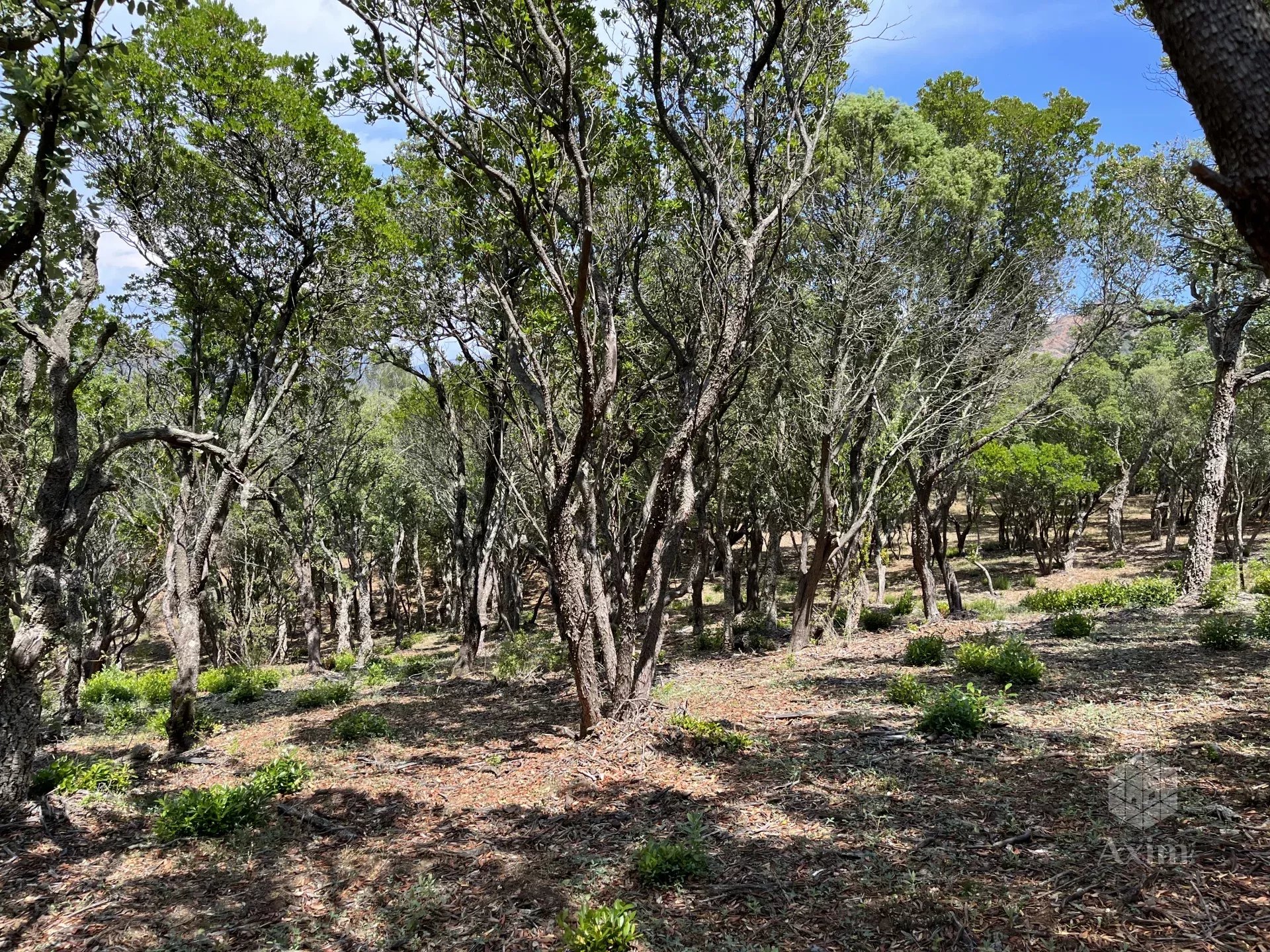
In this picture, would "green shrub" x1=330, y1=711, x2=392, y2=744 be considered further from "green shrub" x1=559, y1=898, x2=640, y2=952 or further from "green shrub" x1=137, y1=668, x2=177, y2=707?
"green shrub" x1=137, y1=668, x2=177, y2=707

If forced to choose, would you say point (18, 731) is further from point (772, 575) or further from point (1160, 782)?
point (772, 575)

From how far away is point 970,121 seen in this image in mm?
13656

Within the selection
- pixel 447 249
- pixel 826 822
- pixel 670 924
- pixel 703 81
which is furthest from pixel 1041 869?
pixel 447 249

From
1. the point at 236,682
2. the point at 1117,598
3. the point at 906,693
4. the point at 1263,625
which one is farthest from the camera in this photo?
the point at 236,682

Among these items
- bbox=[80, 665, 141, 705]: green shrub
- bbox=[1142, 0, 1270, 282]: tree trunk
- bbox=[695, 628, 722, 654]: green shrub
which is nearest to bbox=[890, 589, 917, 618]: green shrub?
bbox=[695, 628, 722, 654]: green shrub

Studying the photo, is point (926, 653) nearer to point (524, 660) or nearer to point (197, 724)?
point (524, 660)

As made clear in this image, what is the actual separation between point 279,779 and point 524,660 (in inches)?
294

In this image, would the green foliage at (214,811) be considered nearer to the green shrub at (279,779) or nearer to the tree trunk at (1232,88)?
the green shrub at (279,779)

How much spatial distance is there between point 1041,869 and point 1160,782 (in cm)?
175

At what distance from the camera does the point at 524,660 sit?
14305mm

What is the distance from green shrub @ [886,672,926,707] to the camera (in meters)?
8.41

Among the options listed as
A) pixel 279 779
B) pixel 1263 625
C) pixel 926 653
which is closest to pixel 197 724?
pixel 279 779

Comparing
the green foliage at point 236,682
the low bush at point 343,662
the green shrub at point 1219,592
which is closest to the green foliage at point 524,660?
the green foliage at point 236,682

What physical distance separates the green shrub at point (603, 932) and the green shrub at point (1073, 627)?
1062 cm
